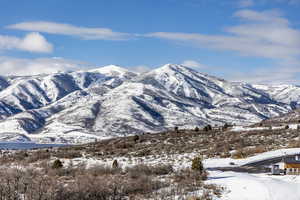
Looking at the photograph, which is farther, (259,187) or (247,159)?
(247,159)

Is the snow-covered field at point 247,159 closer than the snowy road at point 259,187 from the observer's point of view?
No

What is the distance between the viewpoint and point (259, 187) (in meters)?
32.3

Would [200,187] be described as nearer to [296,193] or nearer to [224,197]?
[224,197]

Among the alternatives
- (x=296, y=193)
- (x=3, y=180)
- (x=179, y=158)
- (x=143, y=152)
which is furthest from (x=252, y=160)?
(x=3, y=180)

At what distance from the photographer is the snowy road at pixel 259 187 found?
30.1 metres

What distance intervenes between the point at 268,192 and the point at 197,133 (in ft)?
173

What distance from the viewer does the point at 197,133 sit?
83.7 metres

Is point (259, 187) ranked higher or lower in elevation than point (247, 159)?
lower

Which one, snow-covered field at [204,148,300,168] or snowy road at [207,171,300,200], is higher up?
snow-covered field at [204,148,300,168]

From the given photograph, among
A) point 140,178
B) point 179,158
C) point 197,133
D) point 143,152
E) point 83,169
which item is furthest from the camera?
point 197,133

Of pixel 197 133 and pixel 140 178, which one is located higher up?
pixel 197 133

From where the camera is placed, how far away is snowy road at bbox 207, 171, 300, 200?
98.9 feet

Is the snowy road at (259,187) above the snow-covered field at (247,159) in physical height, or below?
below

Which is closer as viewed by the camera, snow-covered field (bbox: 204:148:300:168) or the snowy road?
the snowy road
